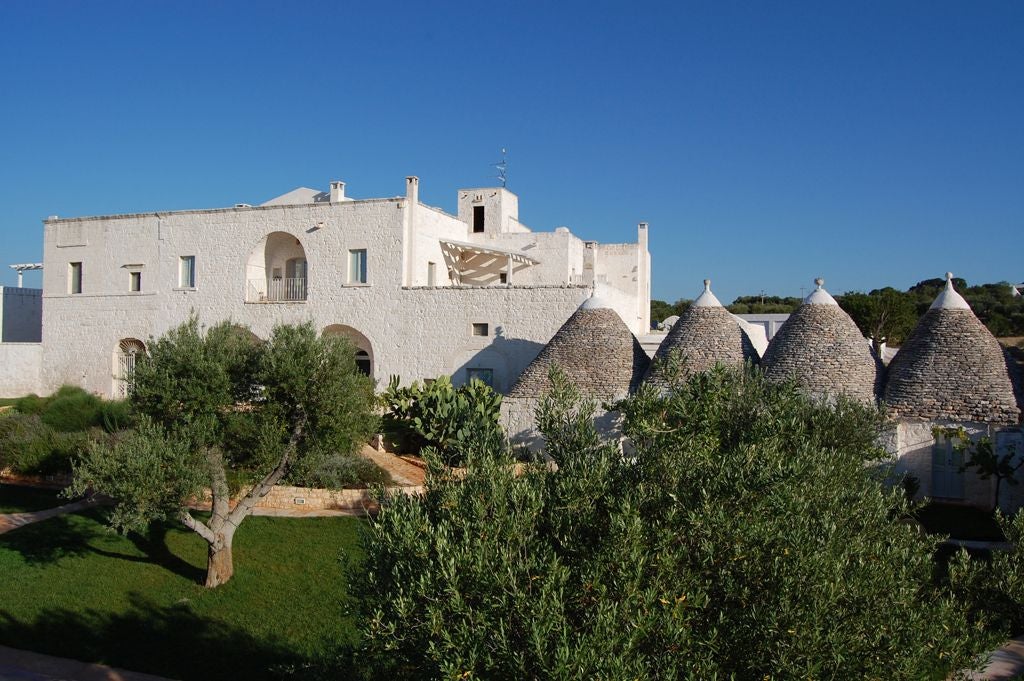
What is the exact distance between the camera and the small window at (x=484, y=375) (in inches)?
914

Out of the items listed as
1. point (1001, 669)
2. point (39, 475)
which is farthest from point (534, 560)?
point (39, 475)

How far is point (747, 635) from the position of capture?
16.7 ft

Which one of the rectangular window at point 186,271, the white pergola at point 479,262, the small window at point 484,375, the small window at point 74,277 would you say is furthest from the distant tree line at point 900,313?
the small window at point 74,277

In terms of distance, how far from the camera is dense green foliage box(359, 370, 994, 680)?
15.8 feet

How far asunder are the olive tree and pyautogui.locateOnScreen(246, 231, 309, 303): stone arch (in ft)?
47.9

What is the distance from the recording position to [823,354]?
16.0 m

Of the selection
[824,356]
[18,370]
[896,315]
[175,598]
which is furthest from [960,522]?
[896,315]

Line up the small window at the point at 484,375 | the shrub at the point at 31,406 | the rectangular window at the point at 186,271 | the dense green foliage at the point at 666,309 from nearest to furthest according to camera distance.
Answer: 1. the shrub at the point at 31,406
2. the small window at the point at 484,375
3. the rectangular window at the point at 186,271
4. the dense green foliage at the point at 666,309

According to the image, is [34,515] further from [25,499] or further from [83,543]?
[83,543]

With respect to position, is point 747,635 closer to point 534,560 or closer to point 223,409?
point 534,560

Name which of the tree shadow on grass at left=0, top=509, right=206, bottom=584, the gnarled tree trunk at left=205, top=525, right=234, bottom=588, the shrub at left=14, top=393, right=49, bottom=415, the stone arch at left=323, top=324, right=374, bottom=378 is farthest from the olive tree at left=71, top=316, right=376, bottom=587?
the shrub at left=14, top=393, right=49, bottom=415

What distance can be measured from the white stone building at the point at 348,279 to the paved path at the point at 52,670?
14.7m

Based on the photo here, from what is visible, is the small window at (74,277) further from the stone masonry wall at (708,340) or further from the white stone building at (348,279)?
the stone masonry wall at (708,340)

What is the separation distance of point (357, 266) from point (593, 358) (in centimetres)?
1039
